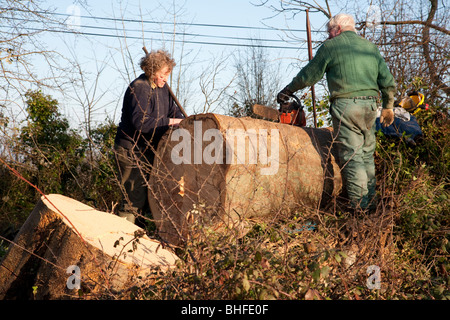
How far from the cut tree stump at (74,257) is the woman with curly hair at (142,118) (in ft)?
3.29

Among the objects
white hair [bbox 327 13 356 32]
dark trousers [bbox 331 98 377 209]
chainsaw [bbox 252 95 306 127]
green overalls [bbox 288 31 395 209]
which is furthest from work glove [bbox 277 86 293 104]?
white hair [bbox 327 13 356 32]

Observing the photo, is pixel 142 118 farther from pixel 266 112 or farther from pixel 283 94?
pixel 283 94

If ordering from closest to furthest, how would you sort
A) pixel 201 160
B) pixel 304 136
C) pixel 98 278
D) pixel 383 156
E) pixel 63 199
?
pixel 98 278
pixel 63 199
pixel 201 160
pixel 304 136
pixel 383 156

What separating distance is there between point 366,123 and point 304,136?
65 cm

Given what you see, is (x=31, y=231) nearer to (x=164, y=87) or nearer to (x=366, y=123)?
(x=164, y=87)

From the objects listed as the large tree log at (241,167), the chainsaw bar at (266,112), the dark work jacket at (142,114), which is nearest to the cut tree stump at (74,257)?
the large tree log at (241,167)

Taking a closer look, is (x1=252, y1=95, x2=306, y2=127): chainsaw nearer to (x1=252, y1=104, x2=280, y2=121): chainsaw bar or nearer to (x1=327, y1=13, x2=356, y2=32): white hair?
(x1=252, y1=104, x2=280, y2=121): chainsaw bar

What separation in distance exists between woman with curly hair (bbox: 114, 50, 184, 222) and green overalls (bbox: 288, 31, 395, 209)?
1.48 m

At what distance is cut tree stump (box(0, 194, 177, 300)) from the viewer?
3197mm

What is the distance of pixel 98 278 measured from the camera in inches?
129

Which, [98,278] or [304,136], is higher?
[304,136]
